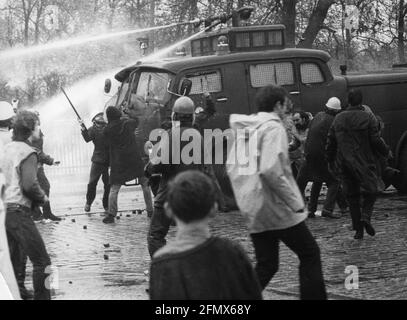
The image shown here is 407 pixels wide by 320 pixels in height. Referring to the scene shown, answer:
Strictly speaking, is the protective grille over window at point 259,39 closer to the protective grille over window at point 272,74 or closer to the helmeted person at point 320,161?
the protective grille over window at point 272,74

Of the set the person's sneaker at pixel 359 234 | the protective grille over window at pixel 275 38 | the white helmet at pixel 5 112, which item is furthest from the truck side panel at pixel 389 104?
the white helmet at pixel 5 112

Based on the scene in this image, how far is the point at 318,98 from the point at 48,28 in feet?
83.7

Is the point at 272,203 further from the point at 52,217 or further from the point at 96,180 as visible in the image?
the point at 96,180

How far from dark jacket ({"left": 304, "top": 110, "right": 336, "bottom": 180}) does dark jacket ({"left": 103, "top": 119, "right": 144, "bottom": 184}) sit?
2.55 meters

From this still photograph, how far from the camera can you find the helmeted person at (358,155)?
38.4 ft

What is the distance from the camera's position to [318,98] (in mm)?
15789

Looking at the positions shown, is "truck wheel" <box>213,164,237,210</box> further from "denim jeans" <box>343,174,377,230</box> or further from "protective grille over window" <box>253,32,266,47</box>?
"denim jeans" <box>343,174,377,230</box>

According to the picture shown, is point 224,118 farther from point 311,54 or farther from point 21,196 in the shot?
point 21,196

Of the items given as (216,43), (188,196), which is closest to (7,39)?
(216,43)

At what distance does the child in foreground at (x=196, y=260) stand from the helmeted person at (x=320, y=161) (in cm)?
889

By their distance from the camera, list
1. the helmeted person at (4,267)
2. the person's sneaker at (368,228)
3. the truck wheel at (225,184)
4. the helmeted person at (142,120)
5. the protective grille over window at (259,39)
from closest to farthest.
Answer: the helmeted person at (4,267)
the person's sneaker at (368,228)
the truck wheel at (225,184)
the helmeted person at (142,120)
the protective grille over window at (259,39)

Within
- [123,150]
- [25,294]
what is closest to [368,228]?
[123,150]

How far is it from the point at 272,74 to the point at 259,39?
2.54 ft

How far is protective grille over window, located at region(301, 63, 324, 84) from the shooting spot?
1588 centimetres
